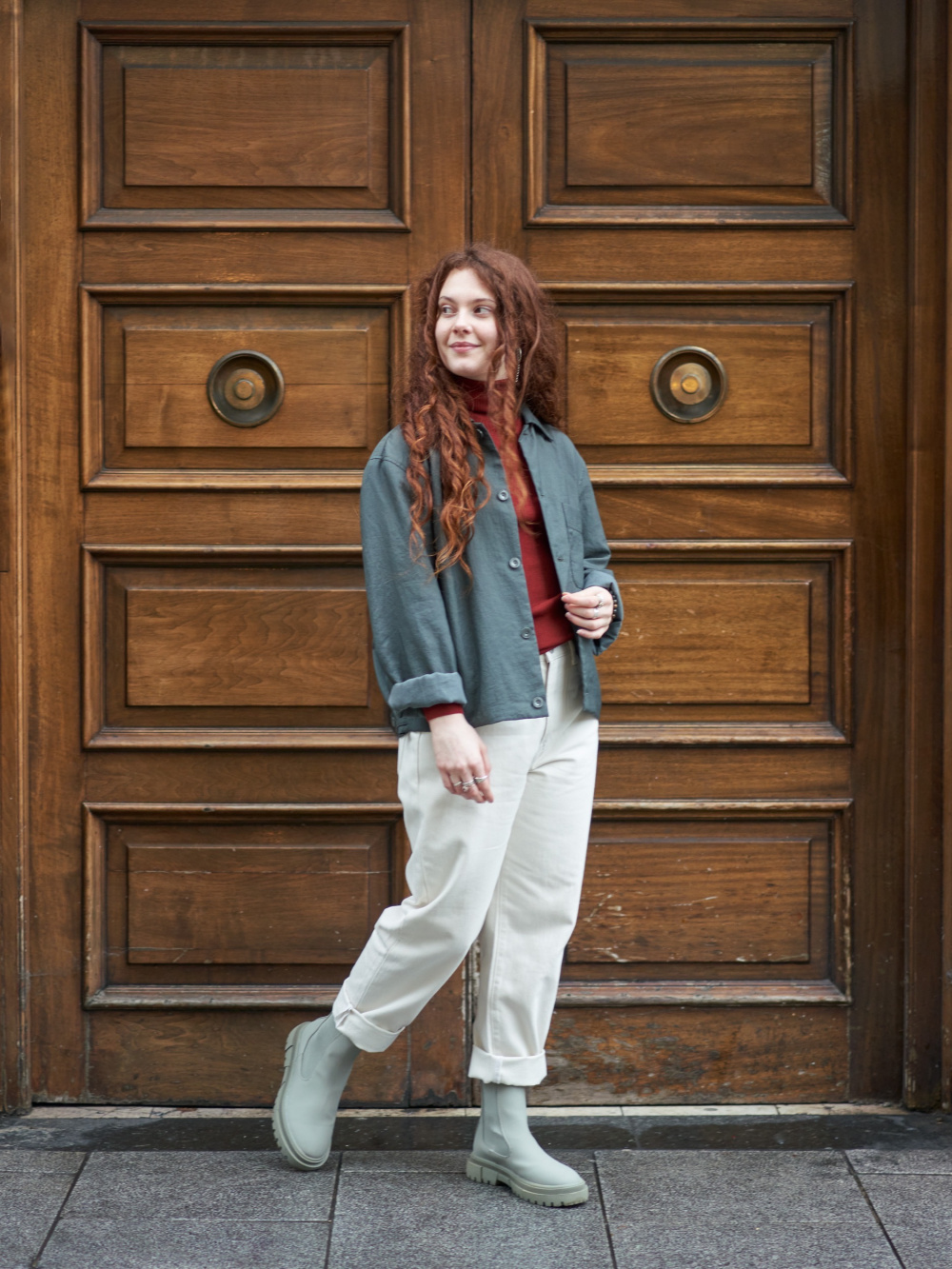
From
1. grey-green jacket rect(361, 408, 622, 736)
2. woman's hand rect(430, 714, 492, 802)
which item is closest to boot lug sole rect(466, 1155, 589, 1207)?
woman's hand rect(430, 714, 492, 802)

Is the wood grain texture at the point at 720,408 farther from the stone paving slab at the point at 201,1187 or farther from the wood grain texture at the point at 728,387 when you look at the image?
the stone paving slab at the point at 201,1187

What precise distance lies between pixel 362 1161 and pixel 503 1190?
33 centimetres

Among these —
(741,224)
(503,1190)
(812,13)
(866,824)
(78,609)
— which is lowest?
(503,1190)

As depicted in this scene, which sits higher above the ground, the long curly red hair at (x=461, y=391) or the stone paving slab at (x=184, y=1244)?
the long curly red hair at (x=461, y=391)

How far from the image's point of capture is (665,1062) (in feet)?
10.4

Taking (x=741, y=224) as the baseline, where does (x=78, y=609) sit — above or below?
below

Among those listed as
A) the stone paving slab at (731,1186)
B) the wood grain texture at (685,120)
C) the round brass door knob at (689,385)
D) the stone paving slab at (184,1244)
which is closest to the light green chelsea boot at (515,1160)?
the stone paving slab at (731,1186)

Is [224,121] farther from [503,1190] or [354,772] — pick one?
[503,1190]

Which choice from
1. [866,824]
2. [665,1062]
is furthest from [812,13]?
[665,1062]

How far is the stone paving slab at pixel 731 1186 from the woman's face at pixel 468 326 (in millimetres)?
1657

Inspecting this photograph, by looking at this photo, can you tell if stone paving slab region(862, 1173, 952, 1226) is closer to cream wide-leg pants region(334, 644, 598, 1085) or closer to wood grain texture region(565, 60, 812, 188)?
cream wide-leg pants region(334, 644, 598, 1085)

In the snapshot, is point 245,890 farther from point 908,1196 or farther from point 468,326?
point 908,1196

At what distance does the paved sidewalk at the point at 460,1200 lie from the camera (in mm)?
2426

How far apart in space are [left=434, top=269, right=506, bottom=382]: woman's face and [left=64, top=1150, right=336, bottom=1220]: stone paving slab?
1.66 meters
